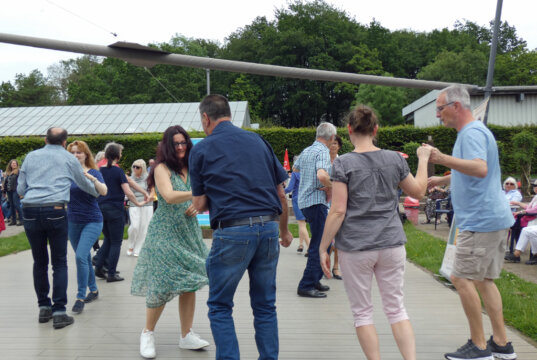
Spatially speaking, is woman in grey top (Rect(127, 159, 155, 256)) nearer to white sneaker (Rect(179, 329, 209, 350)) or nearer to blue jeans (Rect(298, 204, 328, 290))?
blue jeans (Rect(298, 204, 328, 290))

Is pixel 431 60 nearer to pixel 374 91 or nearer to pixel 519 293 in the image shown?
pixel 374 91

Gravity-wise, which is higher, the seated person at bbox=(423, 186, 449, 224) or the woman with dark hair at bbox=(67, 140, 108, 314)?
the woman with dark hair at bbox=(67, 140, 108, 314)

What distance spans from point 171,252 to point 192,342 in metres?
0.82

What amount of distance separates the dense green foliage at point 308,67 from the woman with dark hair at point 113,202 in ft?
171

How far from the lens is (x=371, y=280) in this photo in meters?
3.71

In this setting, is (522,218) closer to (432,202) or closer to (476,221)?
(476,221)

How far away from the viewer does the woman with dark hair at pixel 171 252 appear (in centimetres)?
445

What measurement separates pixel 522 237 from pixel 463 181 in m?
5.78

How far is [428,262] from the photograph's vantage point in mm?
8883

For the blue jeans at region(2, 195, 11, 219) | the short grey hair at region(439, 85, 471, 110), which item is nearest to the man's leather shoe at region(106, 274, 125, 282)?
the short grey hair at region(439, 85, 471, 110)

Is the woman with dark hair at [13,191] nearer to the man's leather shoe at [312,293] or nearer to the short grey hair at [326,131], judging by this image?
the man's leather shoe at [312,293]

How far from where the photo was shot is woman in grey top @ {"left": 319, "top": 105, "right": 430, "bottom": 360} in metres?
3.65

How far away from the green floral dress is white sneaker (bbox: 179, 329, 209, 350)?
0.41 metres

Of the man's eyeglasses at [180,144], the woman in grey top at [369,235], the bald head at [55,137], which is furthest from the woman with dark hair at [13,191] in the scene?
the woman in grey top at [369,235]
